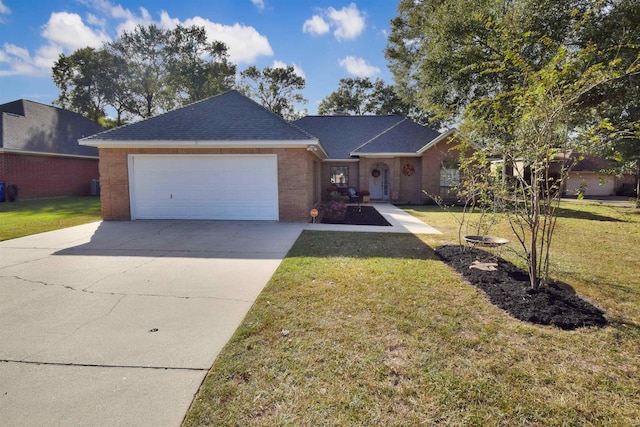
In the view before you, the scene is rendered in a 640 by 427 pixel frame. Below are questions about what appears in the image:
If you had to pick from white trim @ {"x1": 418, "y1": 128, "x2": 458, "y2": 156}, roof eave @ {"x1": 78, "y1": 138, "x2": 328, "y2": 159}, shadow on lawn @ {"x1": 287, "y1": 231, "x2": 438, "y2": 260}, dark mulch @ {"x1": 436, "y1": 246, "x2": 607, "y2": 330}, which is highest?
white trim @ {"x1": 418, "y1": 128, "x2": 458, "y2": 156}

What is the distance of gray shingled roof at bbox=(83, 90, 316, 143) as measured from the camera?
1047 cm

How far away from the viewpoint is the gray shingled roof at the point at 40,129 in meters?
17.8

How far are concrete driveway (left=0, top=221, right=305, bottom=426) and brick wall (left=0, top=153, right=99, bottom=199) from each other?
14440 mm

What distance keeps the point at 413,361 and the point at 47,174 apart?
24.5m

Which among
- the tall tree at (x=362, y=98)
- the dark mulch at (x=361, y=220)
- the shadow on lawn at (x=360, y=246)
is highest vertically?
the tall tree at (x=362, y=98)

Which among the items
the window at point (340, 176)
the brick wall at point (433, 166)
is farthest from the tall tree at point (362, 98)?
the brick wall at point (433, 166)

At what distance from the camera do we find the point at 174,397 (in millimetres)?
2396

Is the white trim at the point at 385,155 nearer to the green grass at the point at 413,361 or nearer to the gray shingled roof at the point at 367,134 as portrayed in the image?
the gray shingled roof at the point at 367,134

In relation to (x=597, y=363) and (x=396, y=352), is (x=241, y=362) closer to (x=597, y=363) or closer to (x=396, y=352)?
(x=396, y=352)

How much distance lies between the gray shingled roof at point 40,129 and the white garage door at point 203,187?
12.2 m

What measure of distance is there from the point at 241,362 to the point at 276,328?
0.66m

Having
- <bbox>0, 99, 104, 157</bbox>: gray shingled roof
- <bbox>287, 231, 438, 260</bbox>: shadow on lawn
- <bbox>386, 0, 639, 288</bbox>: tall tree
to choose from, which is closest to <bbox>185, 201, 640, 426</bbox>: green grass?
<bbox>386, 0, 639, 288</bbox>: tall tree

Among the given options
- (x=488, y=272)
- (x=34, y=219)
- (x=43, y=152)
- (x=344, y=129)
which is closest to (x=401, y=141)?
(x=344, y=129)

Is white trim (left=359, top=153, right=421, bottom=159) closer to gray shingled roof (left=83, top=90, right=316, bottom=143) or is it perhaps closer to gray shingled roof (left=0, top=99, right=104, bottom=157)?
gray shingled roof (left=83, top=90, right=316, bottom=143)
